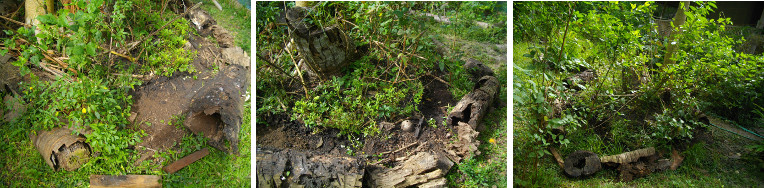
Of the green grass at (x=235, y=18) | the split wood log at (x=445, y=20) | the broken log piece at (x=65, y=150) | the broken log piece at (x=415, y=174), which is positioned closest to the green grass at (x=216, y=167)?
the green grass at (x=235, y=18)

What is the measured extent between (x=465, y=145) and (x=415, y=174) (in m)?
0.27

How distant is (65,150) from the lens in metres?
2.64

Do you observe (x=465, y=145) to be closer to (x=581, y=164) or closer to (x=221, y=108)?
(x=581, y=164)

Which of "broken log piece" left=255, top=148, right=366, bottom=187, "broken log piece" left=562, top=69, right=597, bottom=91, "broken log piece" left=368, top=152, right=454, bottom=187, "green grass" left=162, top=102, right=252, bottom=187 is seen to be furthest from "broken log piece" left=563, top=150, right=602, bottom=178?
"green grass" left=162, top=102, right=252, bottom=187

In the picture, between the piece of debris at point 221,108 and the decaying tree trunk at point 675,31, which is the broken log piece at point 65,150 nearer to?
the piece of debris at point 221,108

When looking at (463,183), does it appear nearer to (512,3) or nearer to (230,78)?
(512,3)

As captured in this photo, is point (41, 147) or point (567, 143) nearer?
point (567, 143)

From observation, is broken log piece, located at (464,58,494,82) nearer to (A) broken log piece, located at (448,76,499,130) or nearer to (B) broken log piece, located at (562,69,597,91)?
(A) broken log piece, located at (448,76,499,130)

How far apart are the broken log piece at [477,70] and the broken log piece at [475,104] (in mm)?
31

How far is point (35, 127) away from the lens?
9.00 ft

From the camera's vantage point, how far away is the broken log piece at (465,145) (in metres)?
2.22

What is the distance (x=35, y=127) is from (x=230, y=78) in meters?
1.18

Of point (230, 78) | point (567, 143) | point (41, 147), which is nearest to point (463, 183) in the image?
point (567, 143)

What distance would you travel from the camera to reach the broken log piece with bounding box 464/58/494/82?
2.30 metres
